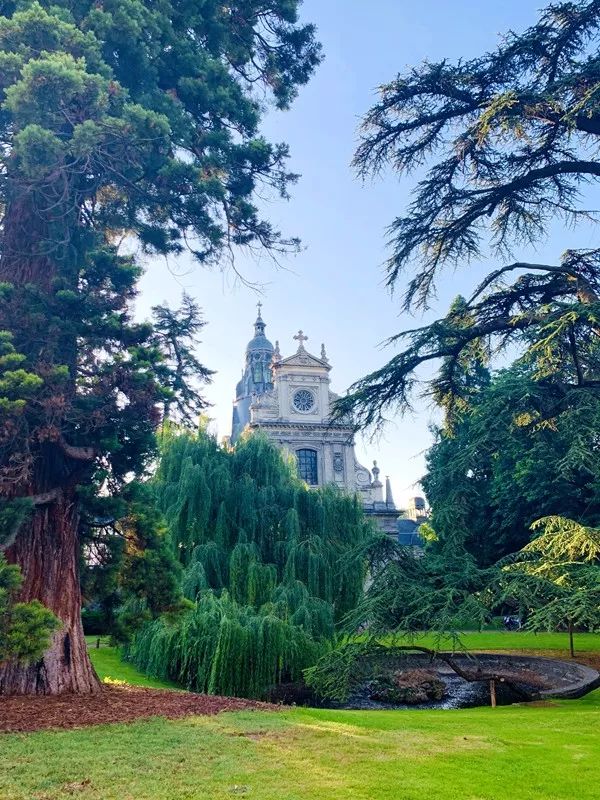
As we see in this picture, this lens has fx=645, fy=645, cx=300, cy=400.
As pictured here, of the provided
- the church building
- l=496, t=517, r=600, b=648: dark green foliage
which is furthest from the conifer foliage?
the church building

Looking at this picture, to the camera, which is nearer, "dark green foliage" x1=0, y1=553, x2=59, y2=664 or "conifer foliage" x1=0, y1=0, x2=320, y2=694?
"dark green foliage" x1=0, y1=553, x2=59, y2=664

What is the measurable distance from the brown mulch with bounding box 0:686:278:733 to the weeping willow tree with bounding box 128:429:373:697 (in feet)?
3.49

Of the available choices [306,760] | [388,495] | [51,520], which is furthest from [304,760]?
[388,495]

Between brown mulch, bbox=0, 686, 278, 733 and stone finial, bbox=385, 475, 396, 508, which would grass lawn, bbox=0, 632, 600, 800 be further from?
stone finial, bbox=385, 475, 396, 508

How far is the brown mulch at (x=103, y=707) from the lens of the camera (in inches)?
237

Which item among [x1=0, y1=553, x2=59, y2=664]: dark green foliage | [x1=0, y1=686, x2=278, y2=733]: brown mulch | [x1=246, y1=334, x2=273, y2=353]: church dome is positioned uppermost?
[x1=246, y1=334, x2=273, y2=353]: church dome

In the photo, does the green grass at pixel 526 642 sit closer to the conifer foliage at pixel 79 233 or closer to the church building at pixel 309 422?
the conifer foliage at pixel 79 233

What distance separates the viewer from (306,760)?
480cm

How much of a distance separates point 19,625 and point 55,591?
4.70 ft

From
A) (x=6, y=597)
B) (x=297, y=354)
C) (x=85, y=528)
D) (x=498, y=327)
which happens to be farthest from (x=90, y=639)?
(x=297, y=354)

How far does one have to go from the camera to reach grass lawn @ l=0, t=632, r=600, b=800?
4133 millimetres

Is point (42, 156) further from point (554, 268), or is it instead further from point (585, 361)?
point (585, 361)

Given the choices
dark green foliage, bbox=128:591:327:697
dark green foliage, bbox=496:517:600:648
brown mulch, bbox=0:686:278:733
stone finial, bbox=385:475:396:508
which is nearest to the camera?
brown mulch, bbox=0:686:278:733

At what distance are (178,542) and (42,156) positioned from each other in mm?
8247
